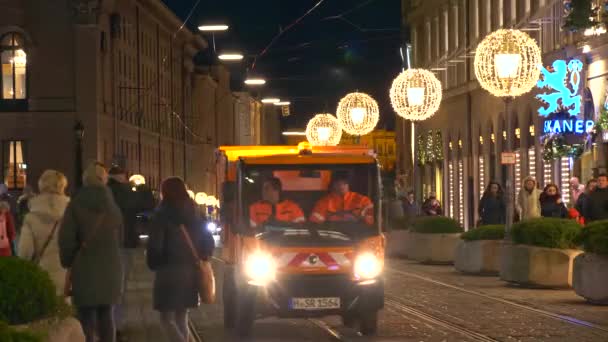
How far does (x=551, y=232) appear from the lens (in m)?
25.6

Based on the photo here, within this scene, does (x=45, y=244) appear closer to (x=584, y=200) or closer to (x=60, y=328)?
(x=60, y=328)

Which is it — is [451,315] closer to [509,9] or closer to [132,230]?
[132,230]

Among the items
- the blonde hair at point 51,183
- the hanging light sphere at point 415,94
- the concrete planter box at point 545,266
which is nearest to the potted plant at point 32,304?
the blonde hair at point 51,183

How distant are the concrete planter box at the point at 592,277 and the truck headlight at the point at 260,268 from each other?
5.82 metres

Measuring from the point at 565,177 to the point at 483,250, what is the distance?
567 inches

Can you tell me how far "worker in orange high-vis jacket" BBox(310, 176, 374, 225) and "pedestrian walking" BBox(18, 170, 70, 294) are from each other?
4.84m

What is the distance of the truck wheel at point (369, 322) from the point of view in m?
17.8

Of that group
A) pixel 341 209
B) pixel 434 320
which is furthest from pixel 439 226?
pixel 341 209

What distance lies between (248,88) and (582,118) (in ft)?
351

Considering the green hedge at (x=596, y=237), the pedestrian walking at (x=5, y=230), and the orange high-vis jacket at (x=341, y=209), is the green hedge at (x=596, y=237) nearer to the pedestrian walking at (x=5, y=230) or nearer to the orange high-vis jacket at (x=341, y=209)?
the orange high-vis jacket at (x=341, y=209)

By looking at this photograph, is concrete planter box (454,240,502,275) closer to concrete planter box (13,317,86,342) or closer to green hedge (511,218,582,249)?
green hedge (511,218,582,249)

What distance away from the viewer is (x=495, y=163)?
182 ft

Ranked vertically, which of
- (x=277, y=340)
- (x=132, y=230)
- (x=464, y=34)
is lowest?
(x=277, y=340)

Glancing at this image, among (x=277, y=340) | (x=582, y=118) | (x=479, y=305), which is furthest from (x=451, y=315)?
(x=582, y=118)
